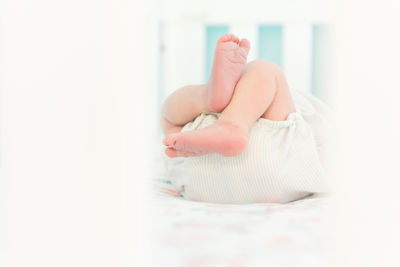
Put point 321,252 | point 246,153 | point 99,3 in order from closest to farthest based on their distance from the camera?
point 99,3
point 321,252
point 246,153

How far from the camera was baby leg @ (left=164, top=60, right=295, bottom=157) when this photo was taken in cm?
60

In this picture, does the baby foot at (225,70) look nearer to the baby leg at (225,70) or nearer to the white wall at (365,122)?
the baby leg at (225,70)

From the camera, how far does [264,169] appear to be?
0.68 metres

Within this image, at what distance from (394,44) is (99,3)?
0.54 ft

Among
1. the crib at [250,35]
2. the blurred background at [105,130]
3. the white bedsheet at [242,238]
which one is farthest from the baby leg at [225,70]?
the crib at [250,35]

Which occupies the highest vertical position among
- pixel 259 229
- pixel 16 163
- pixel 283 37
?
pixel 283 37

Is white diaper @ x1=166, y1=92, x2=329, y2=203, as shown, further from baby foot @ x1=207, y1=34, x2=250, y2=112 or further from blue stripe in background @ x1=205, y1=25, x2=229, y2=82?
blue stripe in background @ x1=205, y1=25, x2=229, y2=82

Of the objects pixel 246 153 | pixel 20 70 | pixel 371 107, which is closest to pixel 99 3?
pixel 20 70

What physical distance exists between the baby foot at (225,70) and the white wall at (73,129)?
1.53 ft

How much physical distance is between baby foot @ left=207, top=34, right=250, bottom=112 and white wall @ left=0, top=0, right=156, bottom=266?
47cm

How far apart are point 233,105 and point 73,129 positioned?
484 mm

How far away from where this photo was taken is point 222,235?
0.38 meters

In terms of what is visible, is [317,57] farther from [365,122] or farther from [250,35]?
[365,122]

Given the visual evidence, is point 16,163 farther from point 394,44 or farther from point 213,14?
point 213,14
